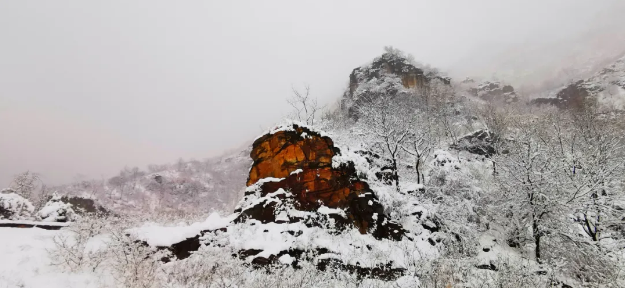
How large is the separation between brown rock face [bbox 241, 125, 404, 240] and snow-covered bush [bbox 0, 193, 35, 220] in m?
15.5

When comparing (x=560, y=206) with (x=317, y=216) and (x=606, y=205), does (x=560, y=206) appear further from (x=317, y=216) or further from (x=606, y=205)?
(x=317, y=216)

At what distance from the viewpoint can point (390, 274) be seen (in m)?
12.5

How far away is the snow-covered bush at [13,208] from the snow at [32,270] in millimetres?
12754

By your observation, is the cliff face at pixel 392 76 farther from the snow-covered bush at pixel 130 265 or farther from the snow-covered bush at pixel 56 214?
the snow-covered bush at pixel 130 265

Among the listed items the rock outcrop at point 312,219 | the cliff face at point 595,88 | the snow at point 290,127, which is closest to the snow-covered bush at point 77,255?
the rock outcrop at point 312,219

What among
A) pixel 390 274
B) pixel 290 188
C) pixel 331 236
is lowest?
pixel 390 274

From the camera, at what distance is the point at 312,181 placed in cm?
1597

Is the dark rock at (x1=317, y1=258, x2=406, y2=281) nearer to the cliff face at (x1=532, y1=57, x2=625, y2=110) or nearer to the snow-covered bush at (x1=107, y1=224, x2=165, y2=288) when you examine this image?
the snow-covered bush at (x1=107, y1=224, x2=165, y2=288)

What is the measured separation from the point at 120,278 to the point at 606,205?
21809mm

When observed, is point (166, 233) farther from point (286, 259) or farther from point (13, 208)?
point (13, 208)

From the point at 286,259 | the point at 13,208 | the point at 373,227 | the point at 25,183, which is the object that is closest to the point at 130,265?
the point at 286,259

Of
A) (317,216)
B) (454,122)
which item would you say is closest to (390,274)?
(317,216)

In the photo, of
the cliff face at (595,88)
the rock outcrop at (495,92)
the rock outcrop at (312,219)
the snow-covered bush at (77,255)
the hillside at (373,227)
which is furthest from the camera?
the rock outcrop at (495,92)

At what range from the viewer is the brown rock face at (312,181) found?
1538 cm
